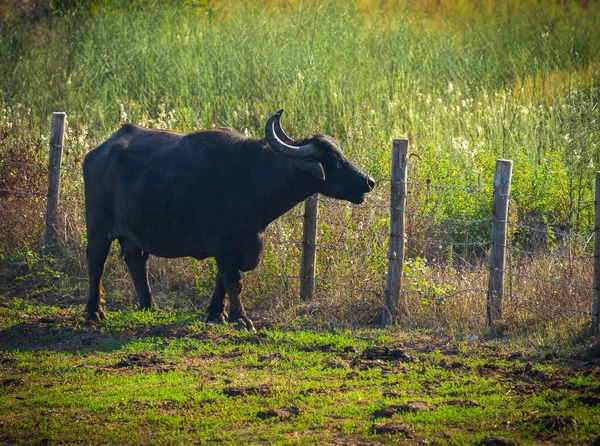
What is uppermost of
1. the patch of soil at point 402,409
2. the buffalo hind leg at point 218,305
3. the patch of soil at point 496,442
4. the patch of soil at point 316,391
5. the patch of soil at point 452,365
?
the buffalo hind leg at point 218,305

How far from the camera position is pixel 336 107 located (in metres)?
15.9

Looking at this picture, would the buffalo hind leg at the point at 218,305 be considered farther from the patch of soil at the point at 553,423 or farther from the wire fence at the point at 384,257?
the patch of soil at the point at 553,423

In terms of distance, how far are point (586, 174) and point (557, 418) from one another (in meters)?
6.92

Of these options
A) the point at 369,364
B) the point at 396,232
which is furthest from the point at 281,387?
the point at 396,232

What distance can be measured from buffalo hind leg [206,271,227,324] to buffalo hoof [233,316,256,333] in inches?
10.2

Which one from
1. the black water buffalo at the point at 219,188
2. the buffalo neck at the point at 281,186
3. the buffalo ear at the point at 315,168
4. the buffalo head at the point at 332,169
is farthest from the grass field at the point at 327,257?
the buffalo ear at the point at 315,168

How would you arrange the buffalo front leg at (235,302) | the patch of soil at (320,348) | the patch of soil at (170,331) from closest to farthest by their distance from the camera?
the patch of soil at (320,348) < the patch of soil at (170,331) < the buffalo front leg at (235,302)

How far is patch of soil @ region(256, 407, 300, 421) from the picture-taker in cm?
631

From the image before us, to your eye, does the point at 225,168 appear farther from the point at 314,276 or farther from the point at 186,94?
the point at 186,94

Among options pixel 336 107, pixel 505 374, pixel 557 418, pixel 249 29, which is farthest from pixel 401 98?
pixel 557 418

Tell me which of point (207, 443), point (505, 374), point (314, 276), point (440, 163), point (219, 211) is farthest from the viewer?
point (440, 163)

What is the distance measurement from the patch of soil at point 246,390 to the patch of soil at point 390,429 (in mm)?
1222

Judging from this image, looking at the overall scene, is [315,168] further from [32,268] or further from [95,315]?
[32,268]

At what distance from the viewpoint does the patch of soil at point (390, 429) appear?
591cm
